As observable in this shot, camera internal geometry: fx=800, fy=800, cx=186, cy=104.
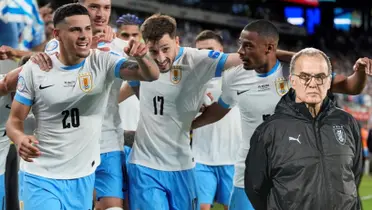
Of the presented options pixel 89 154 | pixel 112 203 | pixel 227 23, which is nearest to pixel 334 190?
pixel 89 154

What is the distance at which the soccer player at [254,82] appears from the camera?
6.45m

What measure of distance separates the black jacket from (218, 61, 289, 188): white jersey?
191 cm

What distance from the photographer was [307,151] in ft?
14.7

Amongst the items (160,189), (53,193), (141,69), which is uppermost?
(141,69)

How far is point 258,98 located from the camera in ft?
21.9

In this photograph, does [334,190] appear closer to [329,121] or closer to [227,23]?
[329,121]

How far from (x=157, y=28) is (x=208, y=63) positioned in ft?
1.75

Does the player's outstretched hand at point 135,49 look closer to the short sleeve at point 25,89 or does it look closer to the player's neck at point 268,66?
the short sleeve at point 25,89

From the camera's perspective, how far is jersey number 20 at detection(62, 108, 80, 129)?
5844 millimetres

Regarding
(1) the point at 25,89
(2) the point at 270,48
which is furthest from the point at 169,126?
(1) the point at 25,89

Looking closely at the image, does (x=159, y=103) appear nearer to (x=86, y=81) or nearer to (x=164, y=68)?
(x=164, y=68)

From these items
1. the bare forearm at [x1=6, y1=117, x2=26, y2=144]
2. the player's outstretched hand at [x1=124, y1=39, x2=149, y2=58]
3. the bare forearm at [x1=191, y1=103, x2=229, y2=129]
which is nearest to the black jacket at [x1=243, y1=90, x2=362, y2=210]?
the player's outstretched hand at [x1=124, y1=39, x2=149, y2=58]

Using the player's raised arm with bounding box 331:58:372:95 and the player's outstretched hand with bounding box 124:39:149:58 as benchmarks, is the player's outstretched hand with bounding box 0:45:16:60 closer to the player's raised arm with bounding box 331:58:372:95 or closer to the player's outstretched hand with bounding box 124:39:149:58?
the player's outstretched hand with bounding box 124:39:149:58

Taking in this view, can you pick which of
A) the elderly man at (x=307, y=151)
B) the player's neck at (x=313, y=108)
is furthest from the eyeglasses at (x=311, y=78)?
the player's neck at (x=313, y=108)
